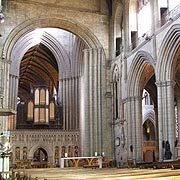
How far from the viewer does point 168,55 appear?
66.0 feet

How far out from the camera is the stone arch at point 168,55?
19.5m

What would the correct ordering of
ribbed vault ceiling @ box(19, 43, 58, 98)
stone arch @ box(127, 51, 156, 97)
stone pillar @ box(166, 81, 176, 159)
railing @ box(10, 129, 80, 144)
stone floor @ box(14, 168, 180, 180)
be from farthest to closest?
1. ribbed vault ceiling @ box(19, 43, 58, 98)
2. railing @ box(10, 129, 80, 144)
3. stone arch @ box(127, 51, 156, 97)
4. stone pillar @ box(166, 81, 176, 159)
5. stone floor @ box(14, 168, 180, 180)

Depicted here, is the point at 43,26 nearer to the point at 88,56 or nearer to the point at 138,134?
the point at 88,56

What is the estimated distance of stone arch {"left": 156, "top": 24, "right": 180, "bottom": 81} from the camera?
19.5 metres

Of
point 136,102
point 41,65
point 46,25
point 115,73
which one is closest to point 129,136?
point 136,102

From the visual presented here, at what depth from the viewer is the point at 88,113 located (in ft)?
88.5

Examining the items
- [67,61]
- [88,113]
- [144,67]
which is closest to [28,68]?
[67,61]

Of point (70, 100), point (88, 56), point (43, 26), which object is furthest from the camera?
point (70, 100)

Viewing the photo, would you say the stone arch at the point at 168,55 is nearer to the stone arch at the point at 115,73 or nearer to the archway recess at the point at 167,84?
the archway recess at the point at 167,84

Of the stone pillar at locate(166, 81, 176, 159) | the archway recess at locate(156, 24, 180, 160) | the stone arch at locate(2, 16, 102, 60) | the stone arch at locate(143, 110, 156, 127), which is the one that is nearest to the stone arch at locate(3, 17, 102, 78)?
the stone arch at locate(2, 16, 102, 60)

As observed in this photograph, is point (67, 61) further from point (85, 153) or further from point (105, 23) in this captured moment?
point (85, 153)

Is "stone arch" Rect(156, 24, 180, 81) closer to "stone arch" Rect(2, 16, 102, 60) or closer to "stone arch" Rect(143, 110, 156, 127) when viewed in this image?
"stone arch" Rect(2, 16, 102, 60)

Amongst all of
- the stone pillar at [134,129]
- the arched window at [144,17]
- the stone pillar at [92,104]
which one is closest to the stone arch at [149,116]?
the stone pillar at [92,104]

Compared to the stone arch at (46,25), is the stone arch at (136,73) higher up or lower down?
lower down
